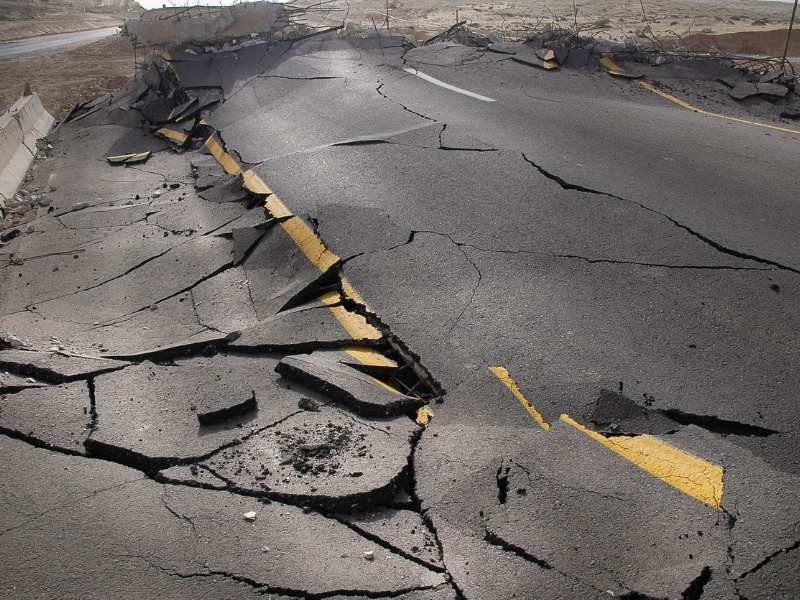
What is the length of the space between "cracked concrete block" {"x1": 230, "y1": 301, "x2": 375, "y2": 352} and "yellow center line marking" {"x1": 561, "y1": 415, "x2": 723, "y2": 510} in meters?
1.88

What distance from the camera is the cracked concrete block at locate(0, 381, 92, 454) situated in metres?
3.79

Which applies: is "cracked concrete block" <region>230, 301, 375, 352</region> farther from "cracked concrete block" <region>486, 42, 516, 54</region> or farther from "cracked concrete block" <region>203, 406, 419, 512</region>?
"cracked concrete block" <region>486, 42, 516, 54</region>

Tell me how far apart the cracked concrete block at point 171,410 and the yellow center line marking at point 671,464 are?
1.86m

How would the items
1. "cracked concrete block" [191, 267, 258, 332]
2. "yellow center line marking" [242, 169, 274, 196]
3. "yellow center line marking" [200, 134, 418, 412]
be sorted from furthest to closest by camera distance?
"yellow center line marking" [242, 169, 274, 196] < "cracked concrete block" [191, 267, 258, 332] < "yellow center line marking" [200, 134, 418, 412]

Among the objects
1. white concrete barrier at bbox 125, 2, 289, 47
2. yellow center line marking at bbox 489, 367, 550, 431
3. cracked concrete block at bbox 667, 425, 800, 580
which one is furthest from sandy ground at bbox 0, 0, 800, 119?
cracked concrete block at bbox 667, 425, 800, 580

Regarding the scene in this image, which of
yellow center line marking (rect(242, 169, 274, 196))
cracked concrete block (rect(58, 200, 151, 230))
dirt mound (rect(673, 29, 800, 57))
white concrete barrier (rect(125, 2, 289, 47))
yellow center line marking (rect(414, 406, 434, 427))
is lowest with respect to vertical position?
cracked concrete block (rect(58, 200, 151, 230))

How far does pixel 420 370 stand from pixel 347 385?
572mm

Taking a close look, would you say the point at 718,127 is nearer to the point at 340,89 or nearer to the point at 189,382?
the point at 340,89

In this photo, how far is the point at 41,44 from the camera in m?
29.0

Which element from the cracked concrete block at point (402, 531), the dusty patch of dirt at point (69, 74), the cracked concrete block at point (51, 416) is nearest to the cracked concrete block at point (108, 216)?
the cracked concrete block at point (51, 416)

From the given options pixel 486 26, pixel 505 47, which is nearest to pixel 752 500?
pixel 505 47

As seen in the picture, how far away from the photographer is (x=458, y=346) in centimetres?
453

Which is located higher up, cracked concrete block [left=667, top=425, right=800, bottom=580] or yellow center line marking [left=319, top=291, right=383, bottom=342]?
cracked concrete block [left=667, top=425, right=800, bottom=580]

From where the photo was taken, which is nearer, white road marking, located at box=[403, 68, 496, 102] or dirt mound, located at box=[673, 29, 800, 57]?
white road marking, located at box=[403, 68, 496, 102]
